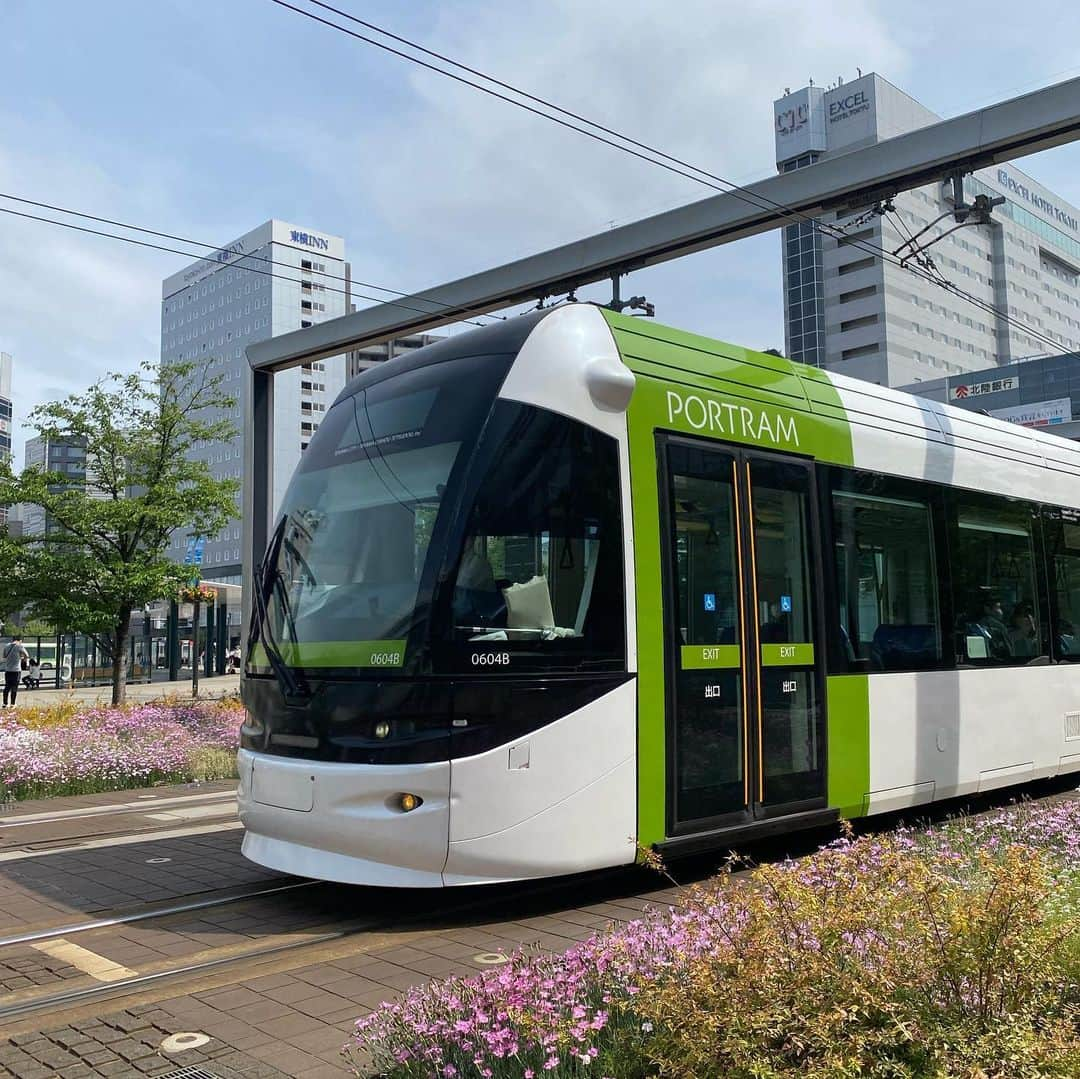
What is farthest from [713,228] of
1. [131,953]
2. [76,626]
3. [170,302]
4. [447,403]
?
[170,302]

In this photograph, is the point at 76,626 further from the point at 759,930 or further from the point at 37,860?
the point at 759,930

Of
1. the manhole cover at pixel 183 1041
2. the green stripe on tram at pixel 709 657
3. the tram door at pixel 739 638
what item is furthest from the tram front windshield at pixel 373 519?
the manhole cover at pixel 183 1041

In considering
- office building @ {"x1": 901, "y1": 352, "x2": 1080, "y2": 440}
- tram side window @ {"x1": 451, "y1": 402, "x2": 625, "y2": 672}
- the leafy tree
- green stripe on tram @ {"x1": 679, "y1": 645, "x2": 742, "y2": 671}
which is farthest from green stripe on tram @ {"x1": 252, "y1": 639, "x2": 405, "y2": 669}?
office building @ {"x1": 901, "y1": 352, "x2": 1080, "y2": 440}

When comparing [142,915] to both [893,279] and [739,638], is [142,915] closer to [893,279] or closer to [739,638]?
[739,638]

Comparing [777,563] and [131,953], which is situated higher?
[777,563]

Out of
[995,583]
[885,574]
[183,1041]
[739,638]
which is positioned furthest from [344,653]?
[995,583]

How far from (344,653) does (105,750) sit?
7.51 m

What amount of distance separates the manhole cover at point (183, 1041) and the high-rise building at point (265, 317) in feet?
365

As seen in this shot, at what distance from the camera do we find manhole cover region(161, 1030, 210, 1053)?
431 cm

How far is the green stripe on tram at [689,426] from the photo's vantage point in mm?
6613

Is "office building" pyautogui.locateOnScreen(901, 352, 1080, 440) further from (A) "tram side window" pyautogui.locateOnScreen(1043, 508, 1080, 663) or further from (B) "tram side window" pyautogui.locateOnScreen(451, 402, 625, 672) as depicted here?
(B) "tram side window" pyautogui.locateOnScreen(451, 402, 625, 672)

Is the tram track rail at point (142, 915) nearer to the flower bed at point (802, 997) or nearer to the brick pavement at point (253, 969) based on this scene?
the brick pavement at point (253, 969)

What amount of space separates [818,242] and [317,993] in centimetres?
10853

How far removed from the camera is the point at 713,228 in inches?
460
